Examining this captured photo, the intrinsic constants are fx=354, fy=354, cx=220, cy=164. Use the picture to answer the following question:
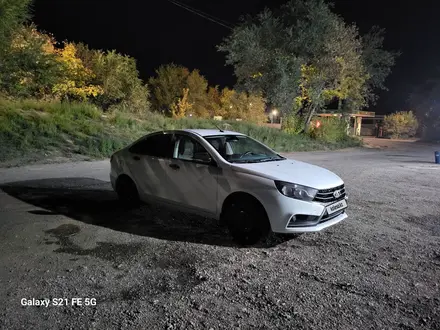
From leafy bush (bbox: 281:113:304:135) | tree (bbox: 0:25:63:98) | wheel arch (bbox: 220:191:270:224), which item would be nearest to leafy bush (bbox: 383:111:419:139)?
leafy bush (bbox: 281:113:304:135)

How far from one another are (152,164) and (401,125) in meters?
53.5

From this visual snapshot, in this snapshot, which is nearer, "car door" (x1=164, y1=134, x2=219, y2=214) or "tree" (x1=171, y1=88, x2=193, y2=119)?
"car door" (x1=164, y1=134, x2=219, y2=214)

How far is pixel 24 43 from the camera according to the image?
16.7 m

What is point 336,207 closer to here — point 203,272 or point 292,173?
point 292,173

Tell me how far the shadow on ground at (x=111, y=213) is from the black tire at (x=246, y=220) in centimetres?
21

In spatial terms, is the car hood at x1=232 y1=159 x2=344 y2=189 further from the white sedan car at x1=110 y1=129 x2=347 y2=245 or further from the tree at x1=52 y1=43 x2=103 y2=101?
the tree at x1=52 y1=43 x2=103 y2=101

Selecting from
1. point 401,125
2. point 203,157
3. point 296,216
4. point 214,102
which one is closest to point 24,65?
point 203,157

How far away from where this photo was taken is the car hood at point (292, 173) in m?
4.59

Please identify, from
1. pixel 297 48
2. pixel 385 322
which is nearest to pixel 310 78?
pixel 297 48

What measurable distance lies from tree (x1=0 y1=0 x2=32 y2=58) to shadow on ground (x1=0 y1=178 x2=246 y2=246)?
315 inches

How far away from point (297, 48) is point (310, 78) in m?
2.54

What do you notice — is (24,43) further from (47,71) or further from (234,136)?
(234,136)

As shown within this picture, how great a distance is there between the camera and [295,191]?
4.48 metres

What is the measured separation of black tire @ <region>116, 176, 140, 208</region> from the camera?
6441mm
